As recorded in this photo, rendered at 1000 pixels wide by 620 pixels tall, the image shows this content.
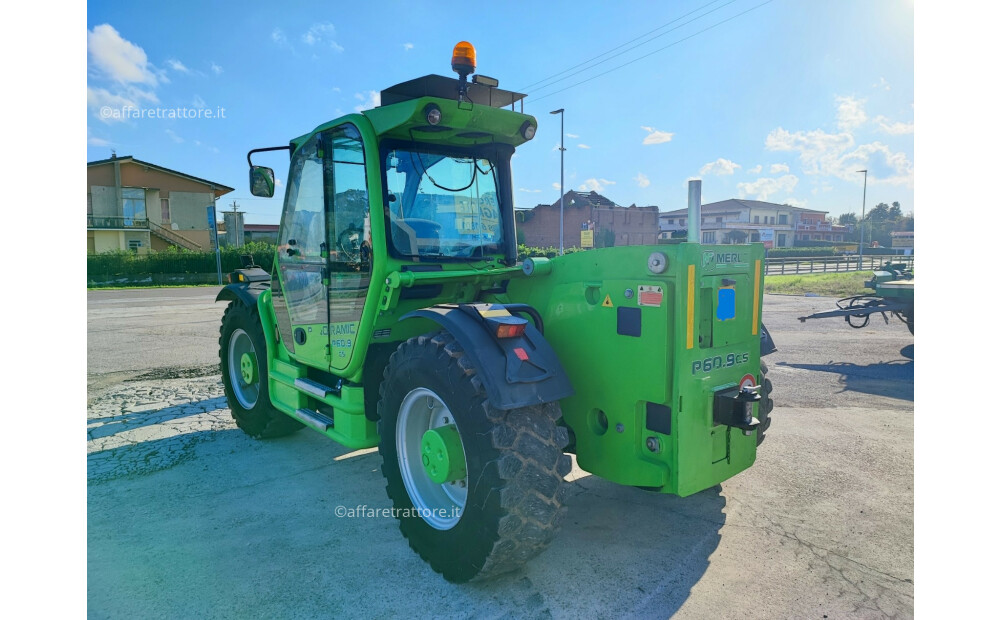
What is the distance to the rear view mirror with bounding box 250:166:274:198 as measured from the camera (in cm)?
464

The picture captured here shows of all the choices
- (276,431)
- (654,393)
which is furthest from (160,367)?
(654,393)

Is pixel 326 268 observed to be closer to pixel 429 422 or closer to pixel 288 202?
pixel 288 202

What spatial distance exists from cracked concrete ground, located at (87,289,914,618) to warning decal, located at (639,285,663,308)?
146cm

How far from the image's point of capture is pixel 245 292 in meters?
5.72

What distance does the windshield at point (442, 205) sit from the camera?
12.8ft

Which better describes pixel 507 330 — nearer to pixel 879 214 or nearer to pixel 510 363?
pixel 510 363

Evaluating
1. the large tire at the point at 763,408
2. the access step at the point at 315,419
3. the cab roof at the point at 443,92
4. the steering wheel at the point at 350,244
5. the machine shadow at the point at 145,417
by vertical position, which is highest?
the cab roof at the point at 443,92

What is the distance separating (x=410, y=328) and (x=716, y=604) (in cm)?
244

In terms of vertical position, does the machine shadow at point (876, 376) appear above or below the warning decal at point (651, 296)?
below

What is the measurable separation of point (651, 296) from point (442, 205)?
1.73 m

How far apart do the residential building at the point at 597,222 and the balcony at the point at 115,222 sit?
25.2 metres

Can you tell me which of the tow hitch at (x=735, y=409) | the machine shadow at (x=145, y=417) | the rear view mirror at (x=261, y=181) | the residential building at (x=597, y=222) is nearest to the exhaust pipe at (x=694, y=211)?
the residential building at (x=597, y=222)

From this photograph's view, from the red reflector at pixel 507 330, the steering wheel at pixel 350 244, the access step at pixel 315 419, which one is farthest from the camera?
the access step at pixel 315 419

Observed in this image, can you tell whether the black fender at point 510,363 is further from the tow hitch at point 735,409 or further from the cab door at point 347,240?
the cab door at point 347,240
